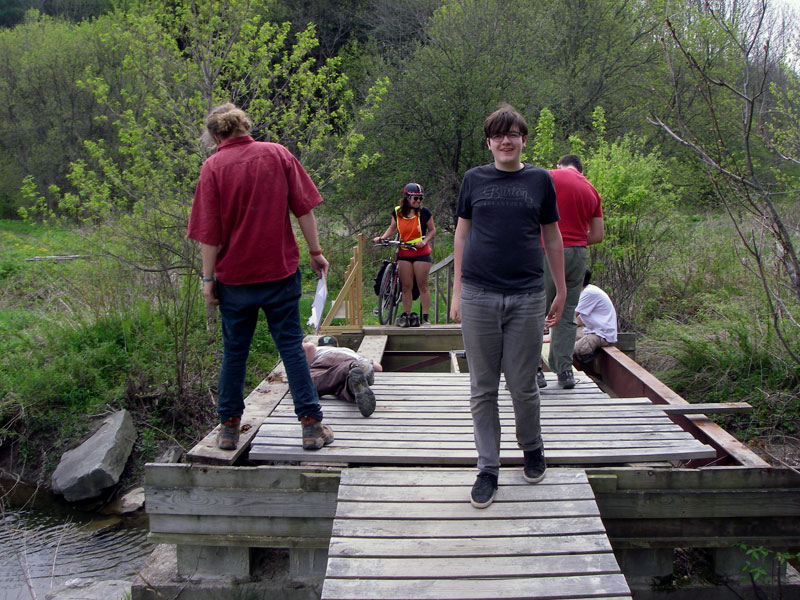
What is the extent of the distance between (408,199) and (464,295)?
4.70 m

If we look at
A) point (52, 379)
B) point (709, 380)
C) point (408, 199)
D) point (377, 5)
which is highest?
point (377, 5)

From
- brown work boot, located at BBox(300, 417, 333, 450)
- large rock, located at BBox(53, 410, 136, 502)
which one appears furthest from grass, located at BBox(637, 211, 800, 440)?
large rock, located at BBox(53, 410, 136, 502)

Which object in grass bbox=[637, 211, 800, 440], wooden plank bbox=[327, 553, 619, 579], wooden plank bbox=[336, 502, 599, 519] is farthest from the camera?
grass bbox=[637, 211, 800, 440]

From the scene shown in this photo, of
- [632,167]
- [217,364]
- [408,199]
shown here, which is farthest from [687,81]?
[217,364]

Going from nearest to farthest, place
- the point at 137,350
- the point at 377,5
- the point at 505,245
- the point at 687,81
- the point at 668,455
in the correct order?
the point at 505,245 → the point at 668,455 → the point at 137,350 → the point at 687,81 → the point at 377,5

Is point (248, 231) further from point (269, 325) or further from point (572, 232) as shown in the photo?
point (572, 232)

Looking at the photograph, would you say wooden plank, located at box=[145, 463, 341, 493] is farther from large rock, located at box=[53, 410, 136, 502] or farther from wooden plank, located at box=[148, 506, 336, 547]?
large rock, located at box=[53, 410, 136, 502]

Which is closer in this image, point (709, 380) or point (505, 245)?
point (505, 245)

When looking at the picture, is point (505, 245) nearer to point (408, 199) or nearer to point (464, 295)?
point (464, 295)

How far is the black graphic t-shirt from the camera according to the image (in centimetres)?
326

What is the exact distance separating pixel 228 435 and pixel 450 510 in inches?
54.8

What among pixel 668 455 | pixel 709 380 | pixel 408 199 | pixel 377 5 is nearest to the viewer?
pixel 668 455

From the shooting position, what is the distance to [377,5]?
22797mm

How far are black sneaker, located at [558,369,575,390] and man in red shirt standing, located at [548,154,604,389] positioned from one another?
0.16m
